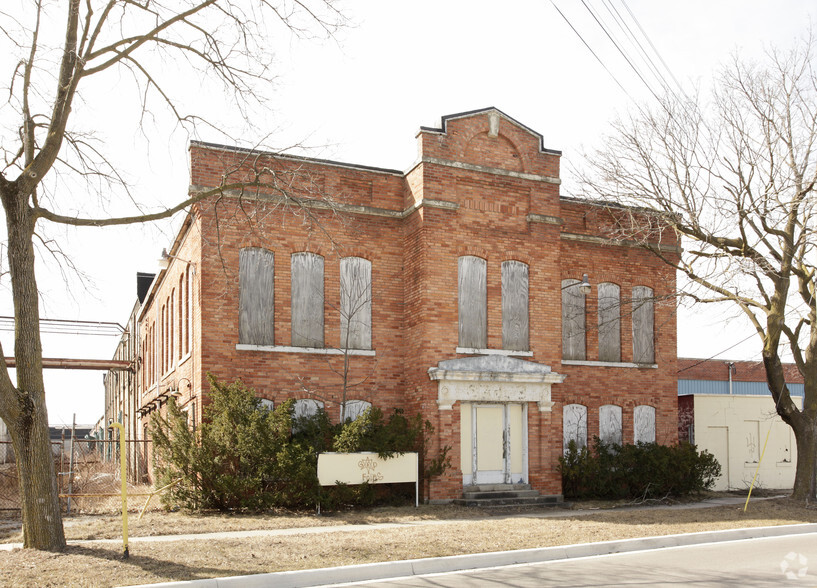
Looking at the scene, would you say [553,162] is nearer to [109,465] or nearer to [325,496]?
[325,496]

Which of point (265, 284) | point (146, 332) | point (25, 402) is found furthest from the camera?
point (146, 332)

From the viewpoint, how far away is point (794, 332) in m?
20.7

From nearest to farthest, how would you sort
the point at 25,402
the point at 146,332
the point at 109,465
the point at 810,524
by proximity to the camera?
the point at 25,402, the point at 810,524, the point at 109,465, the point at 146,332

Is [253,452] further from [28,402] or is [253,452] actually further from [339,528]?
[28,402]

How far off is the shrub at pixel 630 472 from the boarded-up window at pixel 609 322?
9.62ft

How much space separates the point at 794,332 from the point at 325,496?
12.7 meters

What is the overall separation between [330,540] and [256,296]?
7.63 metres

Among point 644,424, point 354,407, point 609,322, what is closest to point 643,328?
point 609,322

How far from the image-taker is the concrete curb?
975 centimetres

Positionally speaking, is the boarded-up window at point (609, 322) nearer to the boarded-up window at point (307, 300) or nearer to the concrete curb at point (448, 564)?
the boarded-up window at point (307, 300)

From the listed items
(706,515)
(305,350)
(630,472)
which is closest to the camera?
(706,515)

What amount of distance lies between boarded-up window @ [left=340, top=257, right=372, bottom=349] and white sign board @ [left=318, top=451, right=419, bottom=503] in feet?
10.8

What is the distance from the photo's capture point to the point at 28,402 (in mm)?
11086

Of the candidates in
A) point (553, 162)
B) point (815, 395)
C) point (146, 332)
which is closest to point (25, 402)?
point (553, 162)
